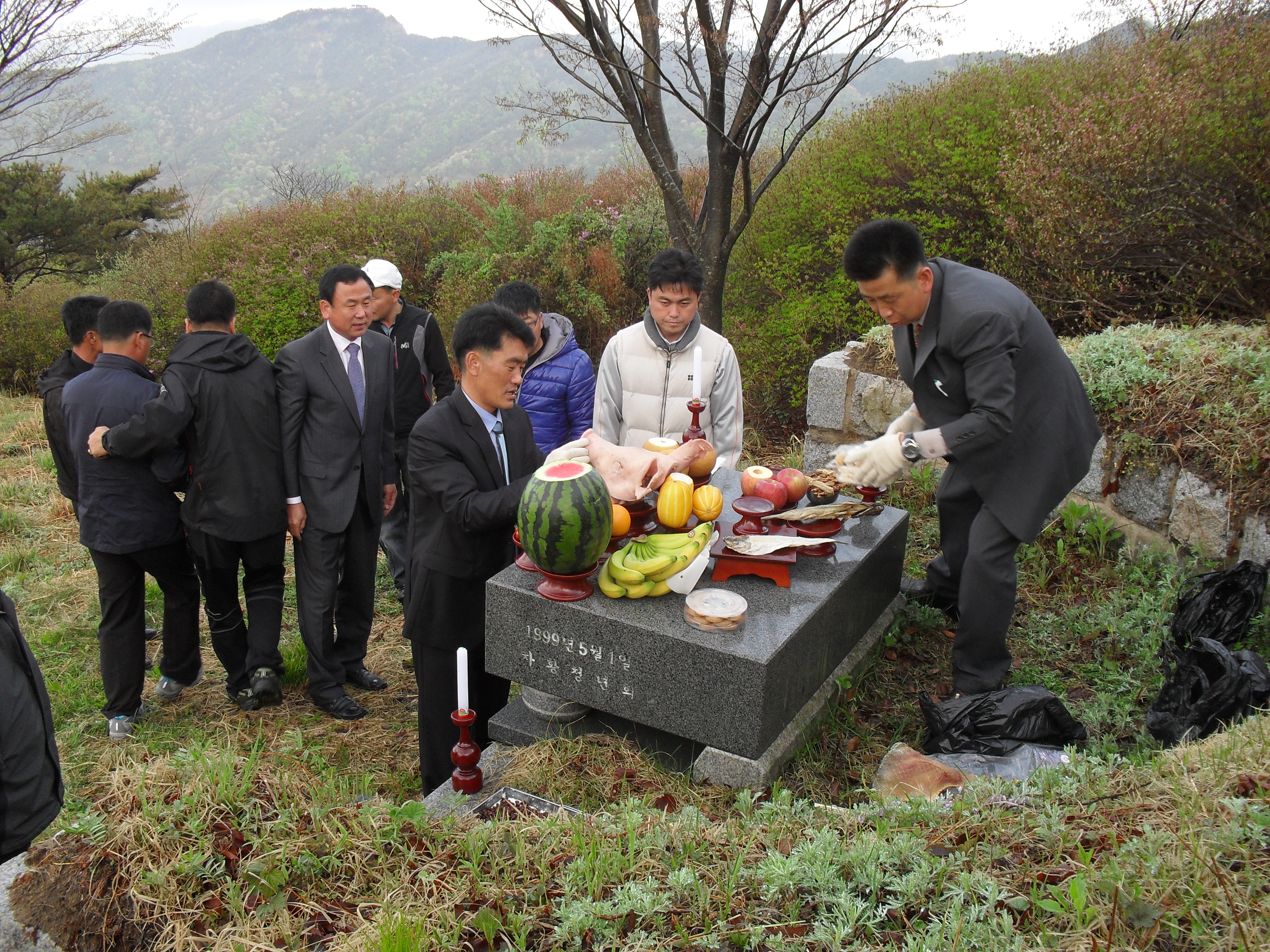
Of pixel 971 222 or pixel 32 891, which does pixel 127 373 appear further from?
pixel 971 222

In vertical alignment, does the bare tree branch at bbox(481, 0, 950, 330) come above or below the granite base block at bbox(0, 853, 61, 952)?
above

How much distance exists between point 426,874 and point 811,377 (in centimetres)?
500

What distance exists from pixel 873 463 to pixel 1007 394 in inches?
24.5

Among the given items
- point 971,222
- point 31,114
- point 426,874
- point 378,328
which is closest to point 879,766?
point 426,874

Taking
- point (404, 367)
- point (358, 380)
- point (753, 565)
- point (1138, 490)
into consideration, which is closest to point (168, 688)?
point (358, 380)

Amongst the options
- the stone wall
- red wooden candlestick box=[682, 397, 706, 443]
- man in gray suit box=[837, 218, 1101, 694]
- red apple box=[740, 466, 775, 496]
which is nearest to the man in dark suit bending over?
red wooden candlestick box=[682, 397, 706, 443]

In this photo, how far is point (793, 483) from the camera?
3.82 m

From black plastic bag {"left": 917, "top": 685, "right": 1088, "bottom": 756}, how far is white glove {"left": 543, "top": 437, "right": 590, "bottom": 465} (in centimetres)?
181

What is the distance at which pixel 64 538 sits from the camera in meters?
7.27

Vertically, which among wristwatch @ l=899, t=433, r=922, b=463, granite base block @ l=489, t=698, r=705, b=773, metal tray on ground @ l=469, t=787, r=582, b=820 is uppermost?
wristwatch @ l=899, t=433, r=922, b=463

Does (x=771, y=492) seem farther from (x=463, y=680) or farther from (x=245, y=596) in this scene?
(x=245, y=596)

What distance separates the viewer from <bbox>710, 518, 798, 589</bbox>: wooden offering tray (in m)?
3.32

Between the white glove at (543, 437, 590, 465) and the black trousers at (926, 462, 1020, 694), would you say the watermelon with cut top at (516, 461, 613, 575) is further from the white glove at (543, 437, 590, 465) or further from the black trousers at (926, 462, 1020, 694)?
the black trousers at (926, 462, 1020, 694)

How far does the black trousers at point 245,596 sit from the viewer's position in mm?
4375
